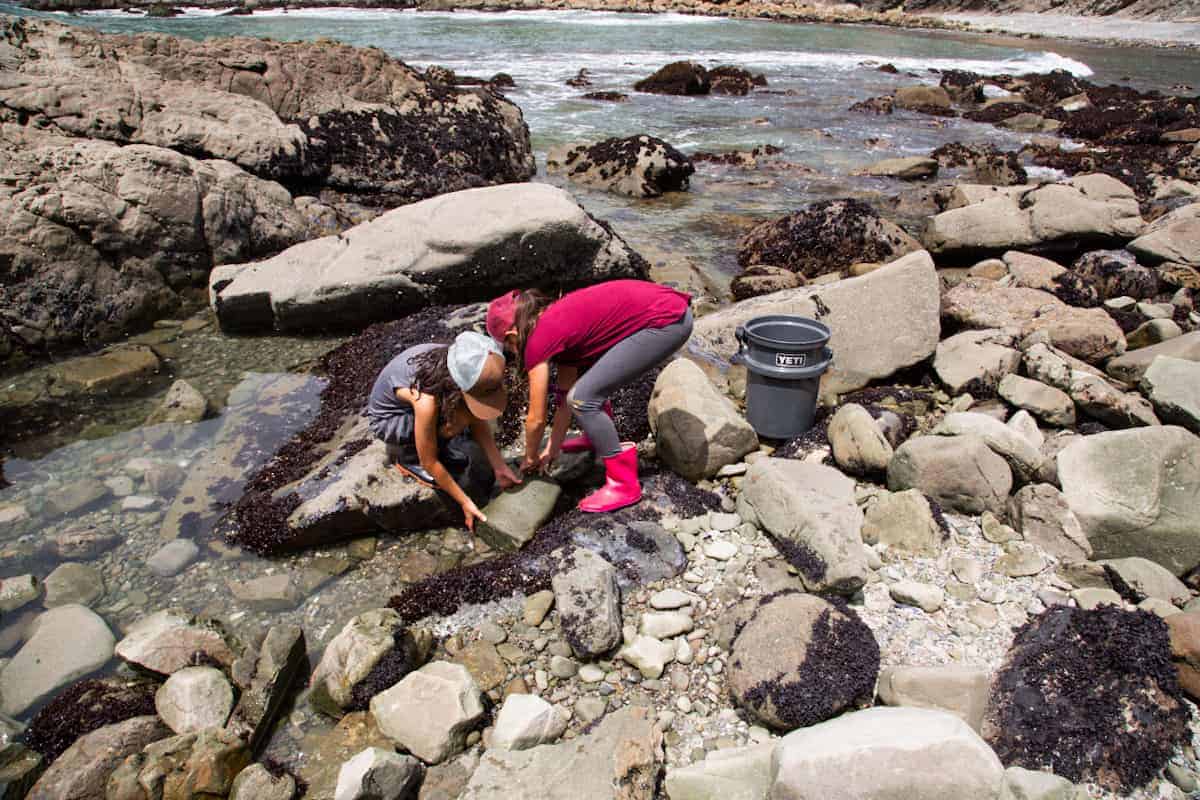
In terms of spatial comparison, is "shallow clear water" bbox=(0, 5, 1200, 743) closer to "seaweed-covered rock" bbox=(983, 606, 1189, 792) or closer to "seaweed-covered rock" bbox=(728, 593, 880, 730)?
"seaweed-covered rock" bbox=(728, 593, 880, 730)

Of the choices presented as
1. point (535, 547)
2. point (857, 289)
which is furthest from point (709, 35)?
point (535, 547)

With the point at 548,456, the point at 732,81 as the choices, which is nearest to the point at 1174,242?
the point at 548,456

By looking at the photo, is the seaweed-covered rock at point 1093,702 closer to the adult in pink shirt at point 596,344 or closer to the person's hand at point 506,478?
the adult in pink shirt at point 596,344

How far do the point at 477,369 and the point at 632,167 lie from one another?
32.0ft

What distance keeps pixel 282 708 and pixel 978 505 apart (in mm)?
4070

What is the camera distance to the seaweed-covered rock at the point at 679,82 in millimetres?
24448

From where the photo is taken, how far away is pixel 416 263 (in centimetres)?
762

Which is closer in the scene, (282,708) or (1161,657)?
(1161,657)

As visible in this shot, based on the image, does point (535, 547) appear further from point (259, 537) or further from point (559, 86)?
point (559, 86)

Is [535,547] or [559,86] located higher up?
[559,86]

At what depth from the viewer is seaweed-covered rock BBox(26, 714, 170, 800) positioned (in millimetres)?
3170

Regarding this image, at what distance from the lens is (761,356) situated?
540cm

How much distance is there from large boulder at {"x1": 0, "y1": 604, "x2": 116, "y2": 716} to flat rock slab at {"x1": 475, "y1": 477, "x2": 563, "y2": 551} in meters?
2.13

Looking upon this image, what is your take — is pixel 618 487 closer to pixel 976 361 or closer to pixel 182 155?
pixel 976 361
